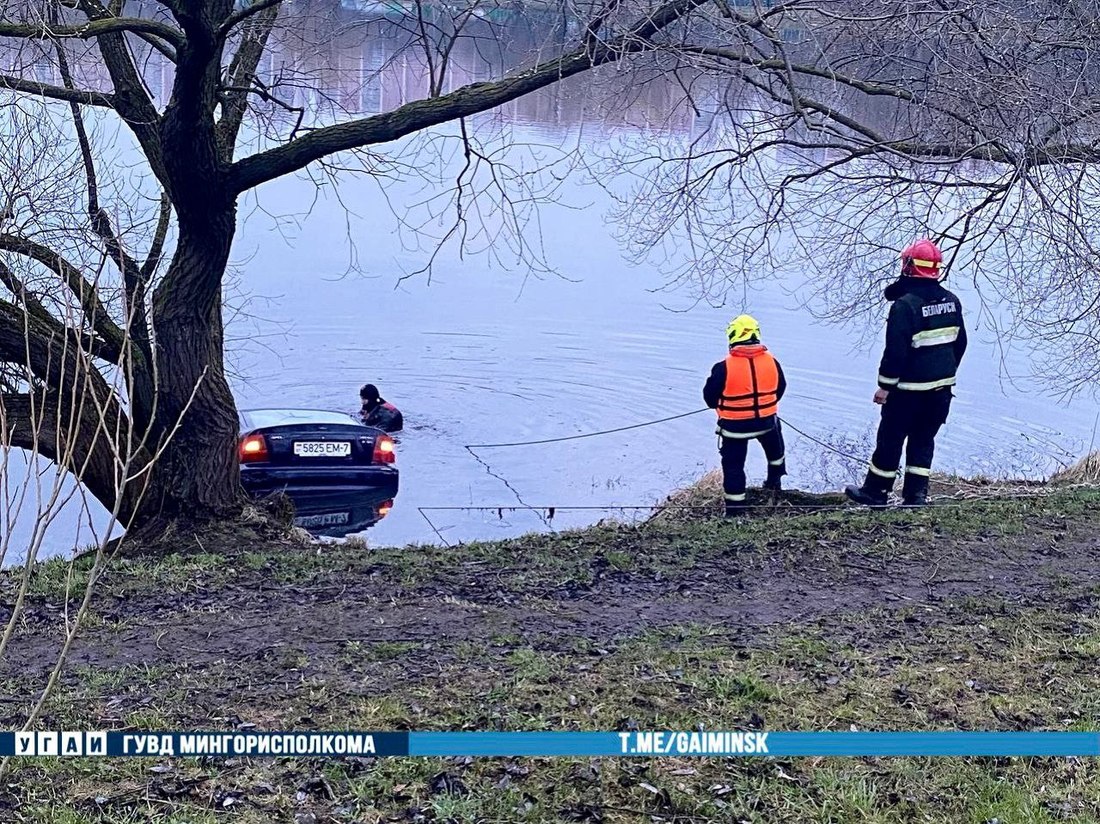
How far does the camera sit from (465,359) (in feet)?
69.2

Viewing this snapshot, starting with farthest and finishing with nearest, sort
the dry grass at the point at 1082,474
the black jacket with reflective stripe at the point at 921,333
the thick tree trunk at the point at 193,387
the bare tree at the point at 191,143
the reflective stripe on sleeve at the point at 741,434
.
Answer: the dry grass at the point at 1082,474 → the reflective stripe on sleeve at the point at 741,434 → the thick tree trunk at the point at 193,387 → the black jacket with reflective stripe at the point at 921,333 → the bare tree at the point at 191,143

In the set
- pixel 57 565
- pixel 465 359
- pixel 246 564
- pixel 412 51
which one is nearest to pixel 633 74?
pixel 412 51

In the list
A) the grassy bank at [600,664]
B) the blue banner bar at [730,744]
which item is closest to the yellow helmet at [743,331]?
the grassy bank at [600,664]

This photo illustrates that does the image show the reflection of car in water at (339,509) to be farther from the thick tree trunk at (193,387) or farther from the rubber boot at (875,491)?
the rubber boot at (875,491)

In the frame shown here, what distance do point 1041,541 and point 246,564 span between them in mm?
5002

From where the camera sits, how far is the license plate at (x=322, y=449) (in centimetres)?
1098

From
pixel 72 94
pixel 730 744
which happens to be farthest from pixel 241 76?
pixel 730 744

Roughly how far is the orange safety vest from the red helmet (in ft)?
4.40

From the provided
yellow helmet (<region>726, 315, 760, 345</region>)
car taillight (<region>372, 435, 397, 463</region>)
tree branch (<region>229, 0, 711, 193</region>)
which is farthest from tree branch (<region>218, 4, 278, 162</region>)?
yellow helmet (<region>726, 315, 760, 345</region>)

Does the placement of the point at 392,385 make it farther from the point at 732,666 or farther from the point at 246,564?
the point at 732,666

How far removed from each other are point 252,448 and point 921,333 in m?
5.80

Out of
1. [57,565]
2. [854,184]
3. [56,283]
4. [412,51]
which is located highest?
[412,51]

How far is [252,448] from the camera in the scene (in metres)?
10.8

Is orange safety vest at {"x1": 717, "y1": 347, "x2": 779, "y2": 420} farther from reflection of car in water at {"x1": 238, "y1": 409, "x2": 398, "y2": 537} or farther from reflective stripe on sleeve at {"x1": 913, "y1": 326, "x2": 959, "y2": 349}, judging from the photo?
reflection of car in water at {"x1": 238, "y1": 409, "x2": 398, "y2": 537}
